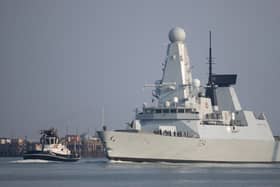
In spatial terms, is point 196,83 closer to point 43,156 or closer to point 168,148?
point 168,148

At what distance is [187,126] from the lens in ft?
271

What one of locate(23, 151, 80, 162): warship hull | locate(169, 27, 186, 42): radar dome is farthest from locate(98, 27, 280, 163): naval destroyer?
locate(23, 151, 80, 162): warship hull

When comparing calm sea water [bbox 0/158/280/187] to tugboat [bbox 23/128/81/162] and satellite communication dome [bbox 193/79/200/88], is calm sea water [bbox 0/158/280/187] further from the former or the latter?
tugboat [bbox 23/128/81/162]

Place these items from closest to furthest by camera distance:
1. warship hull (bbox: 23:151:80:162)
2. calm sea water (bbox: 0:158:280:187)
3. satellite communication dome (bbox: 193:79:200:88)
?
1. calm sea water (bbox: 0:158:280:187)
2. satellite communication dome (bbox: 193:79:200:88)
3. warship hull (bbox: 23:151:80:162)

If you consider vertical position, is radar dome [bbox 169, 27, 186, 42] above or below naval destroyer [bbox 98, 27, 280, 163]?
above

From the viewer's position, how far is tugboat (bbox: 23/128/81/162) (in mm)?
98625

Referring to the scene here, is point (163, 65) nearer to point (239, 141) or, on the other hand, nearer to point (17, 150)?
point (239, 141)

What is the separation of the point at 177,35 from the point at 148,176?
22753mm

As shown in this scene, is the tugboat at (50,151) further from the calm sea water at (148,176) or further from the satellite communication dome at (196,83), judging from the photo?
the satellite communication dome at (196,83)

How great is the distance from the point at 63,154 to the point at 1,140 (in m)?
78.1

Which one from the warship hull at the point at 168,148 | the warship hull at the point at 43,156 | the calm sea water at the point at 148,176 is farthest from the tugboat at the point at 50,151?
the warship hull at the point at 168,148

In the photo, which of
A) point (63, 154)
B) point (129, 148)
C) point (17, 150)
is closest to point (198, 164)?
point (129, 148)

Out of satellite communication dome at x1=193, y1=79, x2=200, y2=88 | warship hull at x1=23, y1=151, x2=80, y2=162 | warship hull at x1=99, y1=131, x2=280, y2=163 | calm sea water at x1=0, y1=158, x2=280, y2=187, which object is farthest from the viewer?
warship hull at x1=23, y1=151, x2=80, y2=162

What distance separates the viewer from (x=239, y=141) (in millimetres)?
88250
